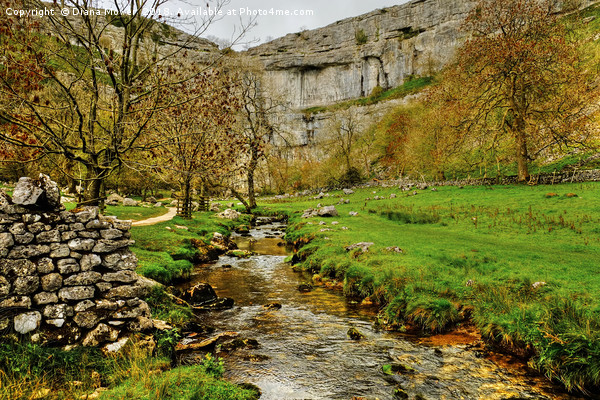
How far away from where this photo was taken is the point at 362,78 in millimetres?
124438

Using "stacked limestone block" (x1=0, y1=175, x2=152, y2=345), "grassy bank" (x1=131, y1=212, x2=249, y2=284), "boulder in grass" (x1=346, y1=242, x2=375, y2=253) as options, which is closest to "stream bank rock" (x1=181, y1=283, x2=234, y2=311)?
"grassy bank" (x1=131, y1=212, x2=249, y2=284)

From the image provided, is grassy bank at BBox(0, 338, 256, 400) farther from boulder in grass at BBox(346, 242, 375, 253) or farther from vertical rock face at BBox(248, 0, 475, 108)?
vertical rock face at BBox(248, 0, 475, 108)

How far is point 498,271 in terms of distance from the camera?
1016cm

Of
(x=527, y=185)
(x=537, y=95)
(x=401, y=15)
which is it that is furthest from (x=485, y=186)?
(x=401, y=15)

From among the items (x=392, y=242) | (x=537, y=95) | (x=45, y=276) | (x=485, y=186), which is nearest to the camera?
(x=45, y=276)

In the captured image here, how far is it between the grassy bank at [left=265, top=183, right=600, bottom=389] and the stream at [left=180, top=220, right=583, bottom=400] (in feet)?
2.25

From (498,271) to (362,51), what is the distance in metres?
131

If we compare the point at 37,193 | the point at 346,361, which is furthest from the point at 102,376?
the point at 346,361

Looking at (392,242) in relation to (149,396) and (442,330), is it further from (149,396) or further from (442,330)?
(149,396)

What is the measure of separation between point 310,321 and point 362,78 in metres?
130

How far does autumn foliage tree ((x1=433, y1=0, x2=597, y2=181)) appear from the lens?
81.2 ft

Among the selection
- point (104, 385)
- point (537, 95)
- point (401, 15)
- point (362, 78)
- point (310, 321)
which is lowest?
point (310, 321)

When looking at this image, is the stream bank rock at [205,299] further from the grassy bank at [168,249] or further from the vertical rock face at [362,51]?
the vertical rock face at [362,51]

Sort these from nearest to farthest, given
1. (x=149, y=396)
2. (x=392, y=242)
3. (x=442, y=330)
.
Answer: (x=149, y=396) < (x=442, y=330) < (x=392, y=242)
